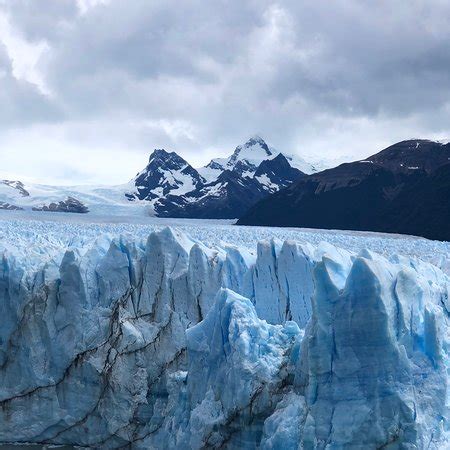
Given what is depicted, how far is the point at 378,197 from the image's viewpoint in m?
54.6

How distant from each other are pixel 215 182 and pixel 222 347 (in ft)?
246

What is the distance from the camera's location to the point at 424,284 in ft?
39.0

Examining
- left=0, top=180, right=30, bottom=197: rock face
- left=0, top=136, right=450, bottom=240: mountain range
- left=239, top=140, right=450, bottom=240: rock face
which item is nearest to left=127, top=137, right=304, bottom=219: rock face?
left=0, top=136, right=450, bottom=240: mountain range

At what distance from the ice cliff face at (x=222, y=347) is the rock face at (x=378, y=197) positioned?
102 feet

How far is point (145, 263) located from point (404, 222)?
35335 millimetres

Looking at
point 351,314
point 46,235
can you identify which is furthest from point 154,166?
point 351,314

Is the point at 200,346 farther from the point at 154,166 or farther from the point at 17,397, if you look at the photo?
the point at 154,166

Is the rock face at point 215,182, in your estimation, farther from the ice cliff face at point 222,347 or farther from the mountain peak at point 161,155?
the ice cliff face at point 222,347

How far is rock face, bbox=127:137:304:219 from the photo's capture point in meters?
80.4

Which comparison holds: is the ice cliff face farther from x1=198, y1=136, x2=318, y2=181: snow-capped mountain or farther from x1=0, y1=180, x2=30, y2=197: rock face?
x1=198, y1=136, x2=318, y2=181: snow-capped mountain

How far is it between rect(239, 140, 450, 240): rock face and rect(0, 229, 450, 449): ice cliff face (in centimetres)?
3103

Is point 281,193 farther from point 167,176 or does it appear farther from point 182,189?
point 167,176

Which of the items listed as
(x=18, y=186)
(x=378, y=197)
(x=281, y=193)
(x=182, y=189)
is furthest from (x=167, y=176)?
(x=378, y=197)

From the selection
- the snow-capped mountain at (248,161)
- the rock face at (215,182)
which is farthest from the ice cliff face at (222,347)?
the snow-capped mountain at (248,161)
